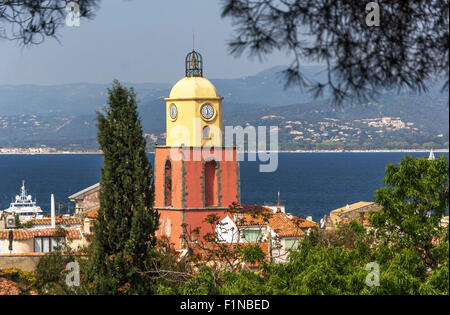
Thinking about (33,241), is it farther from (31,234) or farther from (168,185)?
(168,185)

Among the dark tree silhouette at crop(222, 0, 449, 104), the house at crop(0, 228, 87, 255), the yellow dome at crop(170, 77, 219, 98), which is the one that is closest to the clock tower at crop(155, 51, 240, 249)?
the yellow dome at crop(170, 77, 219, 98)

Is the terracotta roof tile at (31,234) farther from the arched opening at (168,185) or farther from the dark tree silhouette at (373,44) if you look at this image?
the dark tree silhouette at (373,44)

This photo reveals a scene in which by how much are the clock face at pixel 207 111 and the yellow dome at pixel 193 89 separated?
422mm

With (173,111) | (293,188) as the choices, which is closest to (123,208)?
(173,111)

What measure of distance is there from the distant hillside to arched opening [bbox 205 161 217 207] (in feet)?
44.6

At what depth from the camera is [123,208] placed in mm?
20719

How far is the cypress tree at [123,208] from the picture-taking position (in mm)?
19109

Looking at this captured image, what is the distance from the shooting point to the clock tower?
105 ft

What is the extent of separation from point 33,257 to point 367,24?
1883 cm

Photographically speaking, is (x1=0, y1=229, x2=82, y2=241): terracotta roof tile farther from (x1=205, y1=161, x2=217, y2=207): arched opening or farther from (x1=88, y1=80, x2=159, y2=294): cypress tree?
(x1=88, y1=80, x2=159, y2=294): cypress tree

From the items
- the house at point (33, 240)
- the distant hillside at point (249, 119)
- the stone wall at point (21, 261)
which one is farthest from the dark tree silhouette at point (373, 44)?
the distant hillside at point (249, 119)

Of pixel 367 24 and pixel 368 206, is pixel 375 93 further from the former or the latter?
pixel 368 206

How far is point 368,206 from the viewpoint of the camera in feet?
186
